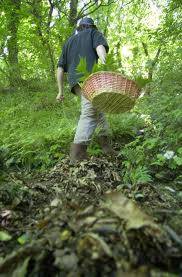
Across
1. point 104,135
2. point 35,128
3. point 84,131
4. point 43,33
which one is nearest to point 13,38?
point 43,33

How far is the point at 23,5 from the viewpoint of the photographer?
9773 millimetres

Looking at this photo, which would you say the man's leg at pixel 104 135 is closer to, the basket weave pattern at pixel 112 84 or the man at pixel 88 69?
the man at pixel 88 69

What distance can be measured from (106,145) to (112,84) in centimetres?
165

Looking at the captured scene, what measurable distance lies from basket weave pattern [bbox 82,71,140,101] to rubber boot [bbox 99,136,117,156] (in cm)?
148

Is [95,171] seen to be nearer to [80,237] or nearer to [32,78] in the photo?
[80,237]

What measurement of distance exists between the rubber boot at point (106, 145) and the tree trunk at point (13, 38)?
203 inches

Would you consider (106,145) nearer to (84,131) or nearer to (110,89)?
(84,131)

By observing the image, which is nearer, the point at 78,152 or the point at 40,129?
the point at 78,152

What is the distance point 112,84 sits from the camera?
394 cm

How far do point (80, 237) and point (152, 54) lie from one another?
762 inches

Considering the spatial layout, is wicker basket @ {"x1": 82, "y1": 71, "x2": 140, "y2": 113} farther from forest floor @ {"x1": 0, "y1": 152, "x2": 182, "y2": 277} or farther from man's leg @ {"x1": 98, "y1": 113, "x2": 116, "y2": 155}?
forest floor @ {"x1": 0, "y1": 152, "x2": 182, "y2": 277}

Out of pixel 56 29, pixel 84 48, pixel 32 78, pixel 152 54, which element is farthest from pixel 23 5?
pixel 152 54

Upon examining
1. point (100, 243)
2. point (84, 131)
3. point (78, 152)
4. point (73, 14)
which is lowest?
point (78, 152)

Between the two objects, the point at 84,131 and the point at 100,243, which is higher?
the point at 100,243
